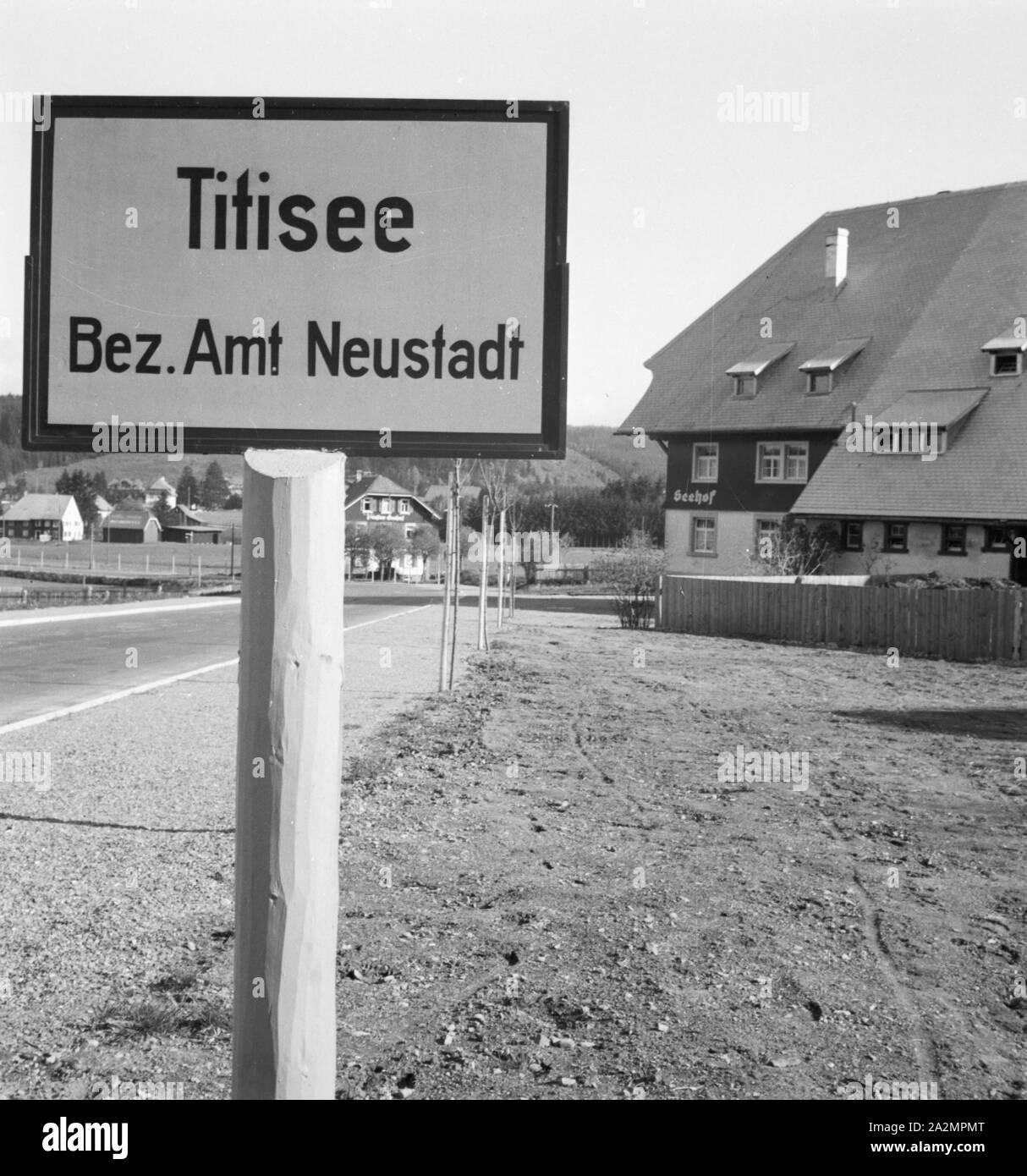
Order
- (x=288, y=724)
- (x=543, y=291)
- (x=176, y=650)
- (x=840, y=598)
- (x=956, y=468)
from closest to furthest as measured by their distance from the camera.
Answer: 1. (x=288, y=724)
2. (x=543, y=291)
3. (x=176, y=650)
4. (x=840, y=598)
5. (x=956, y=468)

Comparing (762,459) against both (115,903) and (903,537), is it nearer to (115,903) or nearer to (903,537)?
(903,537)

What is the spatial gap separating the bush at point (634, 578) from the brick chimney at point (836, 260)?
14562 mm

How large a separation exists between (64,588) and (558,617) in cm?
2254

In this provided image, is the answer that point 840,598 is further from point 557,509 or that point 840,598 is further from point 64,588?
point 557,509

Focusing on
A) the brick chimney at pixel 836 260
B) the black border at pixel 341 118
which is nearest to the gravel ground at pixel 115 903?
the black border at pixel 341 118

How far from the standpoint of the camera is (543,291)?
7.86 feet

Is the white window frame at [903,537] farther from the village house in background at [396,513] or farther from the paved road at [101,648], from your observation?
the village house in background at [396,513]

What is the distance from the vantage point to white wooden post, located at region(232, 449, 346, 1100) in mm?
2160

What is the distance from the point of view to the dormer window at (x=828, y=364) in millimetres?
43469

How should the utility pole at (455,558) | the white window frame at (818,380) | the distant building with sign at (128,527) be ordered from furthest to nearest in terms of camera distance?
the distant building with sign at (128,527) → the white window frame at (818,380) → the utility pole at (455,558)

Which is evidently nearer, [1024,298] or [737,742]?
[737,742]

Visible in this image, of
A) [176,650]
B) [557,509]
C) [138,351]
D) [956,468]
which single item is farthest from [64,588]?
[557,509]

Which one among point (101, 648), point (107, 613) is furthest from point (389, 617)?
point (101, 648)

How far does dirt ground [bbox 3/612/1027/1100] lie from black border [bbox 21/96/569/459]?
8.66 ft
